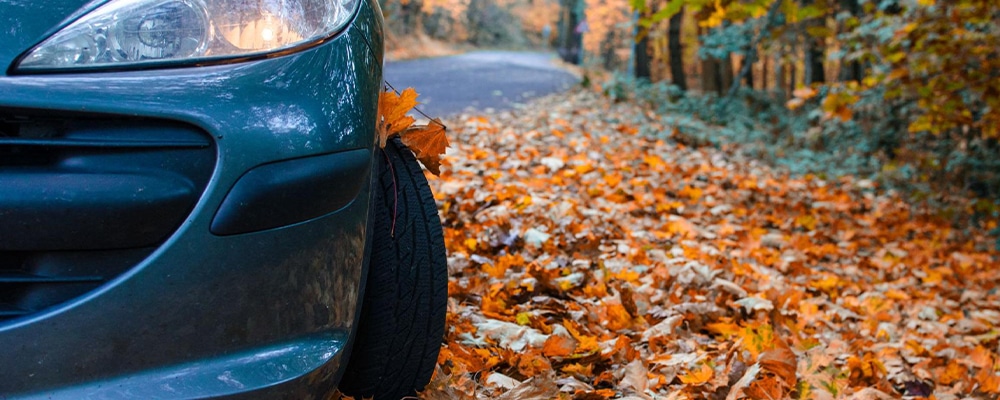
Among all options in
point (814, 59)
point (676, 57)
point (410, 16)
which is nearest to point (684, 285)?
point (814, 59)

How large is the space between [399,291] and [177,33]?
2.22 feet

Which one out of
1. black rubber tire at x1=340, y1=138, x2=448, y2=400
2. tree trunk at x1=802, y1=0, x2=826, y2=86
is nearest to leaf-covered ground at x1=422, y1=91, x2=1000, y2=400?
black rubber tire at x1=340, y1=138, x2=448, y2=400

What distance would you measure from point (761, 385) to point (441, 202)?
2280 mm

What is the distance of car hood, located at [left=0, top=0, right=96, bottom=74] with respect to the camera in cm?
115

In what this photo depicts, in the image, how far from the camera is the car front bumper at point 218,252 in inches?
46.1

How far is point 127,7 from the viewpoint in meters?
1.27

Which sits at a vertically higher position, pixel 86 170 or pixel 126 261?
pixel 86 170

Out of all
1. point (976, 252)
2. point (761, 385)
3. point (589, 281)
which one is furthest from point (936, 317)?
point (976, 252)

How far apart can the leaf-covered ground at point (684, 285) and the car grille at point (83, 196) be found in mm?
843

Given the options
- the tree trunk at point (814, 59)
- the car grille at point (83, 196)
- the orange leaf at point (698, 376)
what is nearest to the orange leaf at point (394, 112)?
the car grille at point (83, 196)

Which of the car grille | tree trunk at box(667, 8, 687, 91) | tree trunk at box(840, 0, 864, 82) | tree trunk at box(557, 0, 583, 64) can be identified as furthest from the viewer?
tree trunk at box(557, 0, 583, 64)

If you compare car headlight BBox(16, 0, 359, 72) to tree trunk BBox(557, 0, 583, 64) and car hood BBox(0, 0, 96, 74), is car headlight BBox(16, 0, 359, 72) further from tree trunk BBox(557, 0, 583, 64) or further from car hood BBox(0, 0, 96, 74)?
tree trunk BBox(557, 0, 583, 64)

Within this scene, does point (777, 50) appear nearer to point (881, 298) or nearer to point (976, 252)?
point (976, 252)

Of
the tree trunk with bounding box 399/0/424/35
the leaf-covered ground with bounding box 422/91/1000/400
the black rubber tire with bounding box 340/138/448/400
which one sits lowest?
the leaf-covered ground with bounding box 422/91/1000/400
